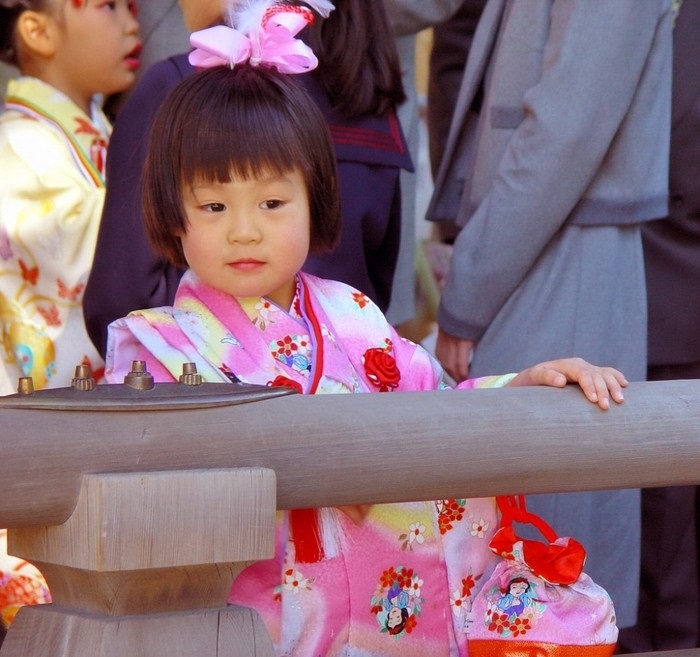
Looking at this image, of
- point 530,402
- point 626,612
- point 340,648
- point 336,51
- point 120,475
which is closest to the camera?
point 120,475

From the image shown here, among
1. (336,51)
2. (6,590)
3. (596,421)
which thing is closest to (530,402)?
(596,421)

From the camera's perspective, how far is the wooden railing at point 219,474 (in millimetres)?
1269

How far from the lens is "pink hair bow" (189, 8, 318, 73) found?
6.07 feet

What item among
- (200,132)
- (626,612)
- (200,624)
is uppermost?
(200,132)

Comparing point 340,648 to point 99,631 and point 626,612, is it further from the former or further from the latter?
point 626,612

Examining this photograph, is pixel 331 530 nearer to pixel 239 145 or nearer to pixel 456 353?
pixel 239 145

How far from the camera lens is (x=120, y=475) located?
1276 millimetres

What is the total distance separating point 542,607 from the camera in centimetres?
172

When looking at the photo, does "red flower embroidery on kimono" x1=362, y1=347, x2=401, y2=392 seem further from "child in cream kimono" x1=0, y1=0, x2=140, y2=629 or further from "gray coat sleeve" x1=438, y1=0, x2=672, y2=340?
"child in cream kimono" x1=0, y1=0, x2=140, y2=629

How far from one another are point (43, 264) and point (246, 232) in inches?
39.1

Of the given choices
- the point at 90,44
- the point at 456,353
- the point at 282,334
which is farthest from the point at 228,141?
the point at 90,44

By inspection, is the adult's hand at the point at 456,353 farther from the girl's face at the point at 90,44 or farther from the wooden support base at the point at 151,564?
the wooden support base at the point at 151,564

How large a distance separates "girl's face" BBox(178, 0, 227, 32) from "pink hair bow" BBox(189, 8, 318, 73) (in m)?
0.30

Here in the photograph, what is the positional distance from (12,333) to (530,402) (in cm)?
142
